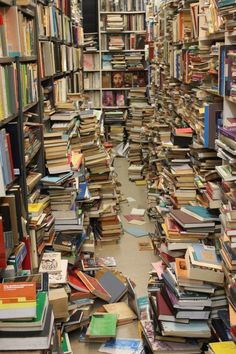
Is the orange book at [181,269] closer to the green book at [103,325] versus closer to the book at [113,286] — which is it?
the green book at [103,325]

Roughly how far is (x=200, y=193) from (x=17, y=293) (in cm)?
202

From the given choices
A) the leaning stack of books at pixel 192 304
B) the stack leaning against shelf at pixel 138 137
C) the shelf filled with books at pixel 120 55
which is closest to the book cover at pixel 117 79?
the shelf filled with books at pixel 120 55

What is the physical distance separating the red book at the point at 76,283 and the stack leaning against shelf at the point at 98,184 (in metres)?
1.15

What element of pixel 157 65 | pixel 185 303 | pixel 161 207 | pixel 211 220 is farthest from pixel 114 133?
pixel 185 303

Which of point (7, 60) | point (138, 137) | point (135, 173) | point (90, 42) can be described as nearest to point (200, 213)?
point (7, 60)

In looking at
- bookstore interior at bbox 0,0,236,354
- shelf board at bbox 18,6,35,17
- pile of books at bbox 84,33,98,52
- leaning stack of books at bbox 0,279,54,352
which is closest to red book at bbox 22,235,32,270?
bookstore interior at bbox 0,0,236,354

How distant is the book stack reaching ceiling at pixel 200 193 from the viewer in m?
2.56

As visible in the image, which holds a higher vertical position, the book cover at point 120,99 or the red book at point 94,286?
the book cover at point 120,99

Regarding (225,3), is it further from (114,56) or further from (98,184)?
(114,56)

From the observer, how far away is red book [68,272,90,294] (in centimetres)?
347

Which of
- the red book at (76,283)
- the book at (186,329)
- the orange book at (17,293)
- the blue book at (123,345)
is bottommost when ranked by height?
the blue book at (123,345)

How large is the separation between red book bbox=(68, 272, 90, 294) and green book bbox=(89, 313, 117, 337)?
0.90ft

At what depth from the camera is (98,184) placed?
4984 mm

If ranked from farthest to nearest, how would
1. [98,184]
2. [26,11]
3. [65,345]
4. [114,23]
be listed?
[114,23]
[98,184]
[26,11]
[65,345]
